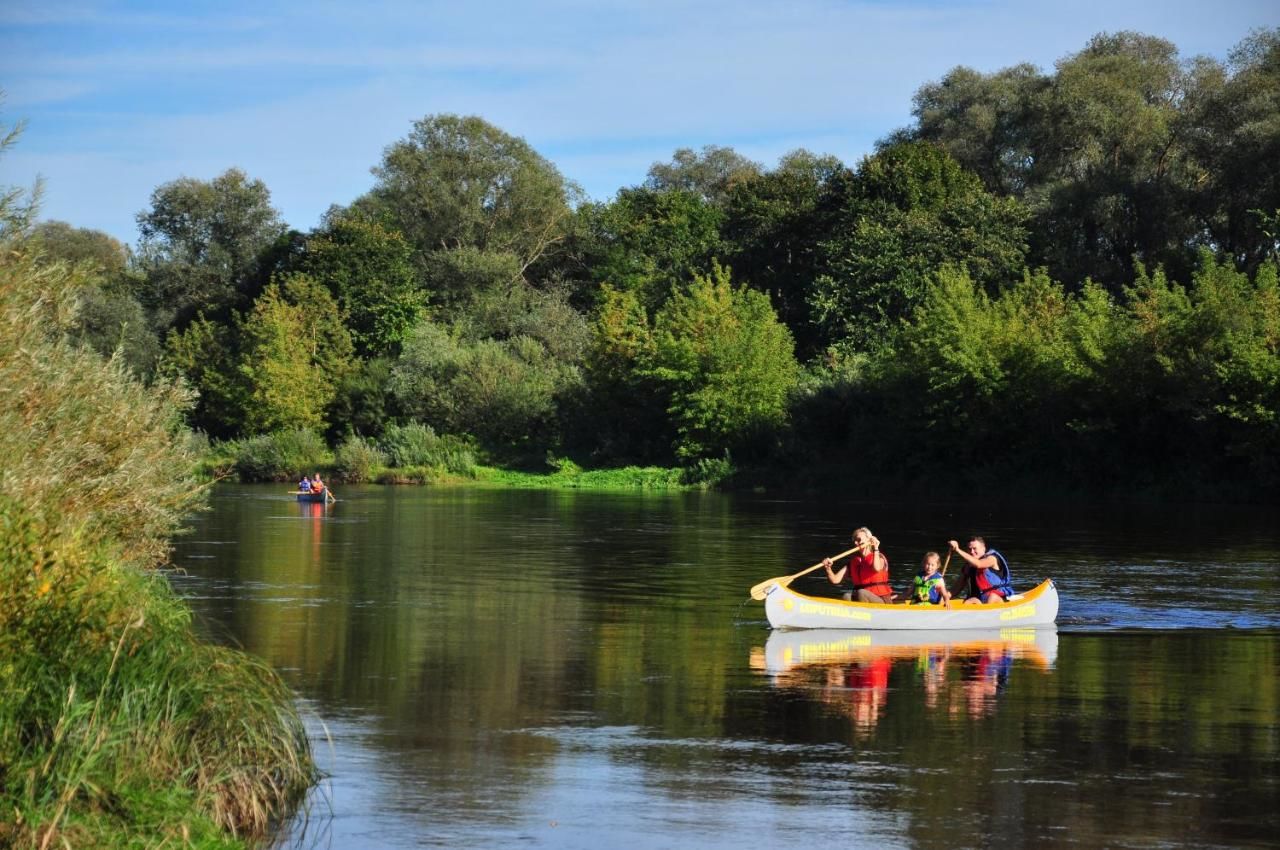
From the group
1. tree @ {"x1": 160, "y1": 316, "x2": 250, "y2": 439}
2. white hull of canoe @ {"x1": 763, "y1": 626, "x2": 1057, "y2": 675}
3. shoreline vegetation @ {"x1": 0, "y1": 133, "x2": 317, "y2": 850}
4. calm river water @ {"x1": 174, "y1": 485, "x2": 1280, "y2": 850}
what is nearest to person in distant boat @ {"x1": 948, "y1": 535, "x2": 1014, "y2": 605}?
white hull of canoe @ {"x1": 763, "y1": 626, "x2": 1057, "y2": 675}

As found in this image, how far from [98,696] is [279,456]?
67.3 m

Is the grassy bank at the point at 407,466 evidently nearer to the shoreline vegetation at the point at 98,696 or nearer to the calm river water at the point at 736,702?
the calm river water at the point at 736,702

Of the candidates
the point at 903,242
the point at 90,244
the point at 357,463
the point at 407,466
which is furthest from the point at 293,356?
the point at 90,244

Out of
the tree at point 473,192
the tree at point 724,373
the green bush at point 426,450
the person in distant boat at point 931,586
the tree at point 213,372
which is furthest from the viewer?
the tree at point 473,192

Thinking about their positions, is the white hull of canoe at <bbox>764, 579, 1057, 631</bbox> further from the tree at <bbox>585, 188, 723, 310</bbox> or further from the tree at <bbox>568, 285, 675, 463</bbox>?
the tree at <bbox>585, 188, 723, 310</bbox>

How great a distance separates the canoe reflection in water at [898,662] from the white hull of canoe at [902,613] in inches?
5.1

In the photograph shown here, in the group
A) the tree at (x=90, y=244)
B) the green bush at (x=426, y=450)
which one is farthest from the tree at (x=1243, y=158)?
the tree at (x=90, y=244)

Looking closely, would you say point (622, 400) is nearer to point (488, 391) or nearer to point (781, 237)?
point (488, 391)

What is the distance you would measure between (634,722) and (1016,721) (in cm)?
383

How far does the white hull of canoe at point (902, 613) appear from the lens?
897 inches

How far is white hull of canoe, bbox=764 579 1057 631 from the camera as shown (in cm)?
2278

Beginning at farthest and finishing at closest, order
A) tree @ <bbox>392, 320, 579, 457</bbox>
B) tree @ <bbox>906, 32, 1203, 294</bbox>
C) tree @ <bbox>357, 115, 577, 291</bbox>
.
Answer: tree @ <bbox>357, 115, 577, 291</bbox>, tree @ <bbox>392, 320, 579, 457</bbox>, tree @ <bbox>906, 32, 1203, 294</bbox>

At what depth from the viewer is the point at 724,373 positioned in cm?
6975

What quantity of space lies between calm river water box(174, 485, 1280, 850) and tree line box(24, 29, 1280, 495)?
19.4 m
